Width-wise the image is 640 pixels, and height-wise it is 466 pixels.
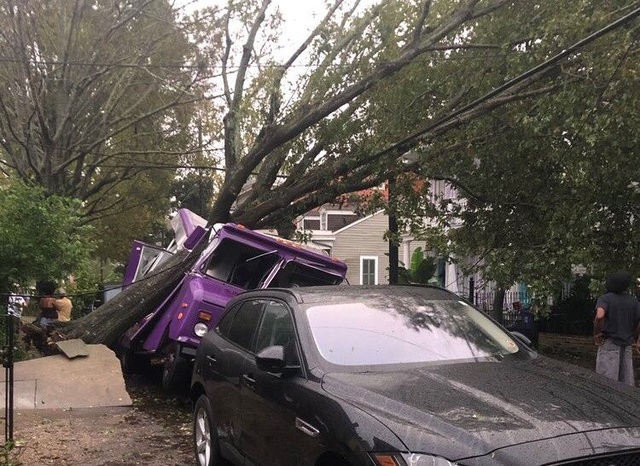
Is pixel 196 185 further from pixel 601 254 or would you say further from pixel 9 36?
pixel 601 254

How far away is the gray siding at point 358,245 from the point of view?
113 feet

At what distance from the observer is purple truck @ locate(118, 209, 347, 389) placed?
29.7ft

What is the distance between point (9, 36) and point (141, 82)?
3.64 metres

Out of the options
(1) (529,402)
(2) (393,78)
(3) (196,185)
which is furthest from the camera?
(3) (196,185)

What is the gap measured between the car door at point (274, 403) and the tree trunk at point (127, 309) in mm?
6219

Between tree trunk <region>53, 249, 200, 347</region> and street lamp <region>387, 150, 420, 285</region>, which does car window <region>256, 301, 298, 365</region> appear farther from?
street lamp <region>387, 150, 420, 285</region>

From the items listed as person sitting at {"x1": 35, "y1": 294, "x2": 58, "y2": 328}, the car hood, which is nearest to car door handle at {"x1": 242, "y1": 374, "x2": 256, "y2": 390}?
the car hood

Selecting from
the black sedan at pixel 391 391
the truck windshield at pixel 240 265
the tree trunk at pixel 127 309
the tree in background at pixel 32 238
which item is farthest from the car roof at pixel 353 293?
the tree trunk at pixel 127 309

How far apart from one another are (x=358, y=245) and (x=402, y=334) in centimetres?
3042

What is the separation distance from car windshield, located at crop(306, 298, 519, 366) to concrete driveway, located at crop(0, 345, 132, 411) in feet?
17.6

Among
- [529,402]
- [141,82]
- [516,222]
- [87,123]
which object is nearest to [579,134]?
[516,222]

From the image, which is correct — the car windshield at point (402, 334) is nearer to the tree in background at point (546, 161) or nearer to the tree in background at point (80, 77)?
the tree in background at point (546, 161)

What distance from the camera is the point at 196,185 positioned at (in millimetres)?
32312

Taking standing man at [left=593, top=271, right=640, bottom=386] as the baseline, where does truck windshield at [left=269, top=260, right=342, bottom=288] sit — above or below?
above
